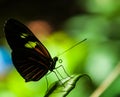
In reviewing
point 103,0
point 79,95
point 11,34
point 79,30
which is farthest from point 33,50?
point 103,0

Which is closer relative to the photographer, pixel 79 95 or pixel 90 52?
pixel 79 95

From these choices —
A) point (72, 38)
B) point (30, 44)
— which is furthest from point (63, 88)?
point (72, 38)

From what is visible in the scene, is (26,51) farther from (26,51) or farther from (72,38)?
(72,38)

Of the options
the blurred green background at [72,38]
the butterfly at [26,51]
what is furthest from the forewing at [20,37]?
the blurred green background at [72,38]

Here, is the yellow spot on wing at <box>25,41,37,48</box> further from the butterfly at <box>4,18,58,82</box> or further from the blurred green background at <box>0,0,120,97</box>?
the blurred green background at <box>0,0,120,97</box>

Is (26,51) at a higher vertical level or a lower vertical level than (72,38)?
higher

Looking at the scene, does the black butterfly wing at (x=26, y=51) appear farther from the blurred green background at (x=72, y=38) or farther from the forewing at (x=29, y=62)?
the blurred green background at (x=72, y=38)

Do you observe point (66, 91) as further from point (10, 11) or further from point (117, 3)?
point (10, 11)
